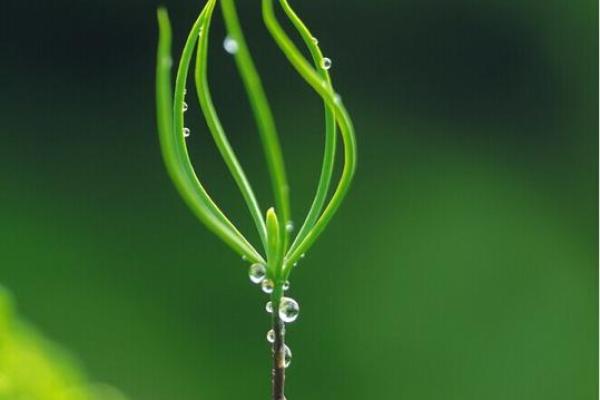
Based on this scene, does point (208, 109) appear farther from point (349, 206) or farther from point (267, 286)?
point (349, 206)

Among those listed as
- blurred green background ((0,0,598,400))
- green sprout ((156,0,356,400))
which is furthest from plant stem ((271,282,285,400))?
blurred green background ((0,0,598,400))

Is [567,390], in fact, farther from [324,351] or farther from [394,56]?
[394,56]

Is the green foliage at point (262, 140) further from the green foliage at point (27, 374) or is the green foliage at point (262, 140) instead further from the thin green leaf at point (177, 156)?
the green foliage at point (27, 374)

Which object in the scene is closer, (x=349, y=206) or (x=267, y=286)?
(x=267, y=286)

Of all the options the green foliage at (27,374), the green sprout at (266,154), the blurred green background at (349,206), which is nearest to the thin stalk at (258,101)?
the green sprout at (266,154)

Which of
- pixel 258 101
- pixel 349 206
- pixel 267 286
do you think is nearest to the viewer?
pixel 258 101

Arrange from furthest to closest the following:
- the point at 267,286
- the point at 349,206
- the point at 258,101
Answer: the point at 349,206 → the point at 267,286 → the point at 258,101

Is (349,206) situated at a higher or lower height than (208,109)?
lower

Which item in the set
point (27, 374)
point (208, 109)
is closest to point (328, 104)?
point (208, 109)
